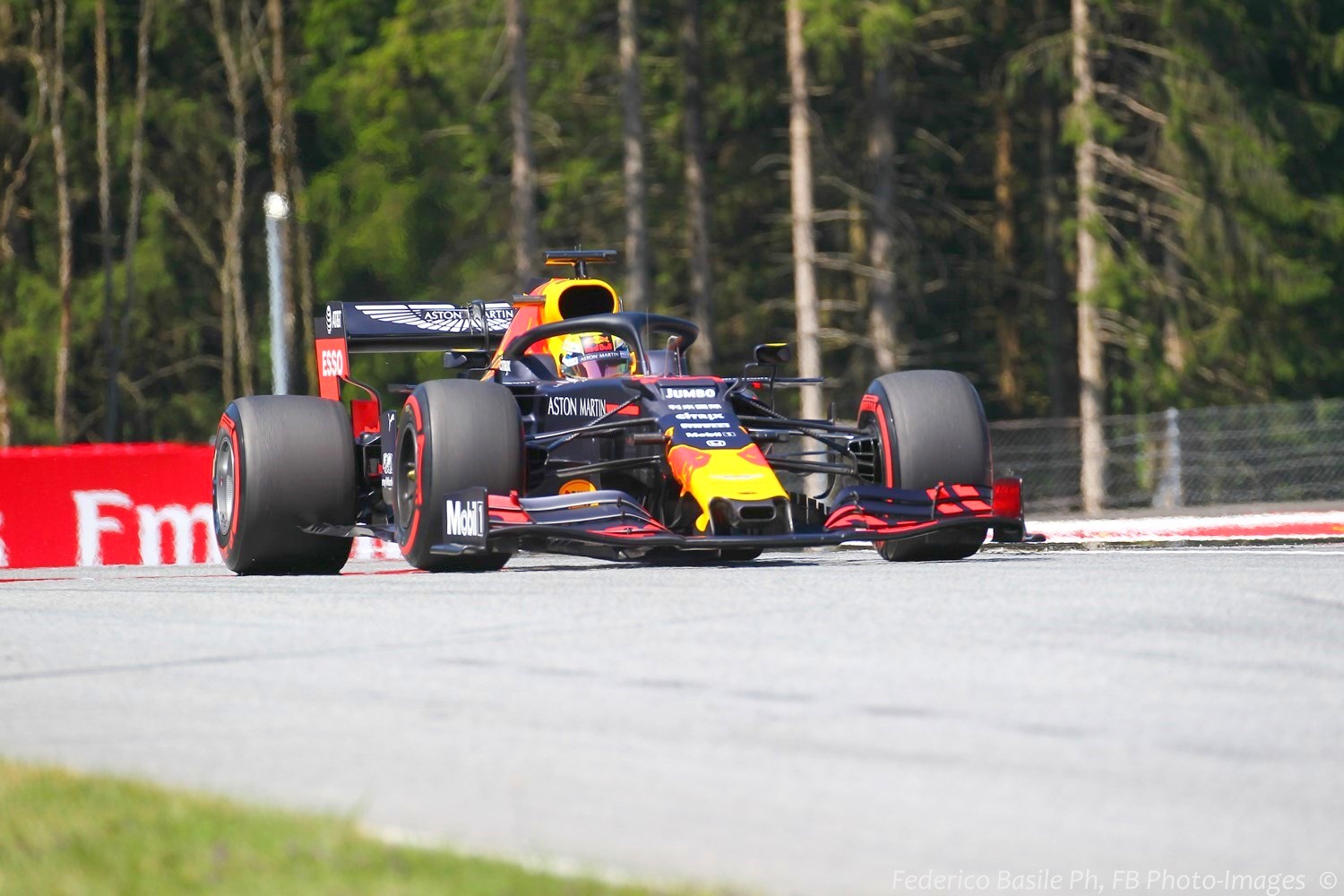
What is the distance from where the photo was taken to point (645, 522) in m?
10.6

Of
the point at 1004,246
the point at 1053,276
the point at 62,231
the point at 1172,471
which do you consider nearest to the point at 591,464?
the point at 1172,471

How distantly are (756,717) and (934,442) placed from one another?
236 inches

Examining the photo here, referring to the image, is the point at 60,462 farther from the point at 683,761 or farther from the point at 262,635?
the point at 683,761

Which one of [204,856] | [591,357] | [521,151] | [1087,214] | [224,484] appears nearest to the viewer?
[204,856]

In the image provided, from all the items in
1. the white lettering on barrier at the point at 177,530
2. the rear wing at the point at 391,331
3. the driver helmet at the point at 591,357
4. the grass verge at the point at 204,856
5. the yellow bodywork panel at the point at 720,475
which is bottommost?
the grass verge at the point at 204,856

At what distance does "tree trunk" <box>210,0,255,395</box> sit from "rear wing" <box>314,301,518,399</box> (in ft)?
88.9

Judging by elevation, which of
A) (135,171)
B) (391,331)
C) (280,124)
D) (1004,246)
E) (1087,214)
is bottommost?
(391,331)

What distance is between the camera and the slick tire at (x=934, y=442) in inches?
460

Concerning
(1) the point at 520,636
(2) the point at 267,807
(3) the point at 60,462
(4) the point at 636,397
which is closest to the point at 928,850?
(2) the point at 267,807

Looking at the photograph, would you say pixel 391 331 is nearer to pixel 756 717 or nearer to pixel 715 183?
pixel 756 717

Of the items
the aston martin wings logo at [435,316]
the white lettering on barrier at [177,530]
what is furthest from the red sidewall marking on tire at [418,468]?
the white lettering on barrier at [177,530]

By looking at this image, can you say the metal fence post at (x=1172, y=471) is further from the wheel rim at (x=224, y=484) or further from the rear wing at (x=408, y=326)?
the wheel rim at (x=224, y=484)

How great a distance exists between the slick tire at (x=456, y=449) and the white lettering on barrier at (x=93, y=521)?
540cm

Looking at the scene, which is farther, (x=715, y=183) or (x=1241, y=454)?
(x=715, y=183)
